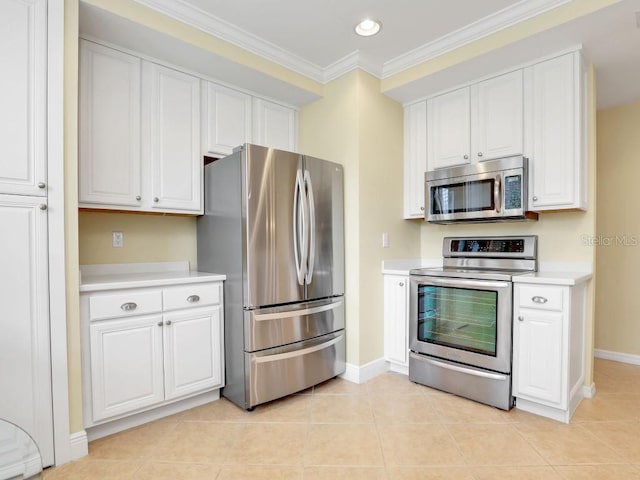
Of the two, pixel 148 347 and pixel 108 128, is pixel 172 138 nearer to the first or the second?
pixel 108 128

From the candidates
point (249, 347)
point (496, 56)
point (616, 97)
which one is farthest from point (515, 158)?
point (249, 347)


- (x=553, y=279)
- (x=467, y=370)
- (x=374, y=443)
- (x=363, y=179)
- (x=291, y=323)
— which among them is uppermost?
(x=363, y=179)

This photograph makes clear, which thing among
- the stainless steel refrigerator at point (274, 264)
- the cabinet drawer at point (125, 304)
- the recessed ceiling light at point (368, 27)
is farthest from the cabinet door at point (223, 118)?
the cabinet drawer at point (125, 304)

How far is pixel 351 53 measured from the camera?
2.80 m

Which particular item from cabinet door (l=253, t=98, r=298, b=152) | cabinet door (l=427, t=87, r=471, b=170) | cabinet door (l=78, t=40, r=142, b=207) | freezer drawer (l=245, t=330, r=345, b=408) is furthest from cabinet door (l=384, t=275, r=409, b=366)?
cabinet door (l=78, t=40, r=142, b=207)

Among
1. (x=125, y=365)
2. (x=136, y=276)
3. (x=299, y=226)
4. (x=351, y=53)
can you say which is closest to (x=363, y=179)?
(x=299, y=226)

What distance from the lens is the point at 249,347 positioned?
7.73 ft

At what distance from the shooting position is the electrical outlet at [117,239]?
2.56m

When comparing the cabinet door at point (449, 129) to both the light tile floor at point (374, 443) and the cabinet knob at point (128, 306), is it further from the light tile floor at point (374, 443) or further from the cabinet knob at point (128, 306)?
the cabinet knob at point (128, 306)

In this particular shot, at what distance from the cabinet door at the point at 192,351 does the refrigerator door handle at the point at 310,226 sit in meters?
0.68

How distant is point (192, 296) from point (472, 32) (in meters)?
2.63

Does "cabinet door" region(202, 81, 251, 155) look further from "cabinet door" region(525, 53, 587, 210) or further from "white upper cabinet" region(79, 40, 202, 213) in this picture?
"cabinet door" region(525, 53, 587, 210)

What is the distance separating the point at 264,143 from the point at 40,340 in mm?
2109

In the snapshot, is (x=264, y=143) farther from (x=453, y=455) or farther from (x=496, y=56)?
(x=453, y=455)
